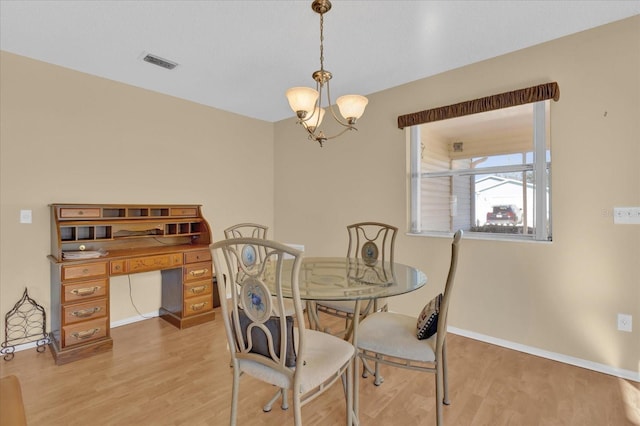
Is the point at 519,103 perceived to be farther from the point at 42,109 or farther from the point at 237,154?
the point at 42,109

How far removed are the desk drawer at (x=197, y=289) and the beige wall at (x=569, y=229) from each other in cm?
195

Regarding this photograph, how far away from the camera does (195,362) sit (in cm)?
237

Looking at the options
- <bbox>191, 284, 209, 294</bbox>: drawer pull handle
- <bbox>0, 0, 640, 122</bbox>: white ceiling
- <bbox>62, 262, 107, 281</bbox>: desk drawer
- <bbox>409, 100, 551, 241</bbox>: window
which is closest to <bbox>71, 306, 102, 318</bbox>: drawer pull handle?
<bbox>62, 262, 107, 281</bbox>: desk drawer

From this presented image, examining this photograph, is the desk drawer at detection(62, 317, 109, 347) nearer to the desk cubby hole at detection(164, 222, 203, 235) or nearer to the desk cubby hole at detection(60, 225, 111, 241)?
the desk cubby hole at detection(60, 225, 111, 241)

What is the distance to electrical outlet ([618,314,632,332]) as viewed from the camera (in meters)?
2.12

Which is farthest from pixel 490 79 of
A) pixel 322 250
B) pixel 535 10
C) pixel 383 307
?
pixel 322 250

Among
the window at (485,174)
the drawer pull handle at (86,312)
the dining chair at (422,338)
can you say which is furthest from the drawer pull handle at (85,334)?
the window at (485,174)

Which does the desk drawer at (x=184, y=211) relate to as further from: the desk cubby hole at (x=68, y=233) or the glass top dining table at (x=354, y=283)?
the glass top dining table at (x=354, y=283)

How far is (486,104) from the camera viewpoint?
2607 mm

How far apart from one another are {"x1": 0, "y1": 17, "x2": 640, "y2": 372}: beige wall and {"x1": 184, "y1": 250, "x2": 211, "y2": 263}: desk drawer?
626mm

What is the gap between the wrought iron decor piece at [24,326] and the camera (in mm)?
2521

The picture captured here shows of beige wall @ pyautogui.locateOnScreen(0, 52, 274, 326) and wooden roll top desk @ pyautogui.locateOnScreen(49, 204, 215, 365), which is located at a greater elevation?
beige wall @ pyautogui.locateOnScreen(0, 52, 274, 326)

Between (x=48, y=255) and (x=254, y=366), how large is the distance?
2.42m

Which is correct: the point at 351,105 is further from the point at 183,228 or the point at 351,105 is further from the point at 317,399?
the point at 183,228
